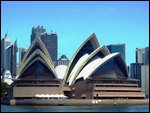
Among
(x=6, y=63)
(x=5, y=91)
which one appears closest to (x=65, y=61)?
(x=6, y=63)

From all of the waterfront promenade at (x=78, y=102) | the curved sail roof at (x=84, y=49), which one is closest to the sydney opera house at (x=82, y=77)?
the curved sail roof at (x=84, y=49)

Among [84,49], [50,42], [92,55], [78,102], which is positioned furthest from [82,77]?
[50,42]

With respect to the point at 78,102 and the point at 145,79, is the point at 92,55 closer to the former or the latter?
the point at 78,102

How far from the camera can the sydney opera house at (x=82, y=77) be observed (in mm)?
83188

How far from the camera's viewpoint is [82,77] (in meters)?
86.8

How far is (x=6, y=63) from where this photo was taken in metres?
186

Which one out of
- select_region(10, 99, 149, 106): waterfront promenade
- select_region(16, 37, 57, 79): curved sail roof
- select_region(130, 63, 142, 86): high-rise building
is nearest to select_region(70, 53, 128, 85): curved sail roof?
select_region(16, 37, 57, 79): curved sail roof

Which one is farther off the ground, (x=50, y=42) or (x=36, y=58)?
(x=50, y=42)

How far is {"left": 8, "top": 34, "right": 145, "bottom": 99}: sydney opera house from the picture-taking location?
83.2 m

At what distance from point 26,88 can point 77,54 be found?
578 inches

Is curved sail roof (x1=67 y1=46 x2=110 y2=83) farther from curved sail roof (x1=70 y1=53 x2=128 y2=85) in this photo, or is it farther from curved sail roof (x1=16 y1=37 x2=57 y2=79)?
curved sail roof (x1=16 y1=37 x2=57 y2=79)

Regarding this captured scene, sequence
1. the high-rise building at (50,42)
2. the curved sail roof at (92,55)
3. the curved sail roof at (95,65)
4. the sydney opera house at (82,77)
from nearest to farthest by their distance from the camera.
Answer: the sydney opera house at (82,77) → the curved sail roof at (95,65) → the curved sail roof at (92,55) → the high-rise building at (50,42)

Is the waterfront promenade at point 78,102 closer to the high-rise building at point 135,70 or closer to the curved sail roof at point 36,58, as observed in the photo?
the curved sail roof at point 36,58

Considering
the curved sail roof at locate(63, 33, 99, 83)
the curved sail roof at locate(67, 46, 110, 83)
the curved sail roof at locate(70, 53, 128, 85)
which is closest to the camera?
the curved sail roof at locate(70, 53, 128, 85)
